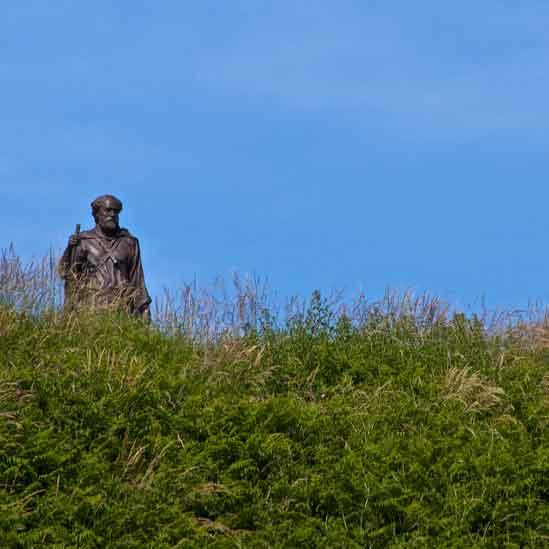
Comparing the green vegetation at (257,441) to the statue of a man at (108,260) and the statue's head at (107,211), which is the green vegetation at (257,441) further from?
the statue's head at (107,211)

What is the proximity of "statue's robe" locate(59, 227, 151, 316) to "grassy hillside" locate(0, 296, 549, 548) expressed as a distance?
2319 mm

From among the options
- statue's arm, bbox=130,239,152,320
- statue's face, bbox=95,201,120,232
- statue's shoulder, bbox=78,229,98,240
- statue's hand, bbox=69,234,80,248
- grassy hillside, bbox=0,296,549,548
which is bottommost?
grassy hillside, bbox=0,296,549,548

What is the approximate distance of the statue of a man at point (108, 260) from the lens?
57.3 feet

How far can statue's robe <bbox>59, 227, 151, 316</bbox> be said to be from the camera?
17.4 m

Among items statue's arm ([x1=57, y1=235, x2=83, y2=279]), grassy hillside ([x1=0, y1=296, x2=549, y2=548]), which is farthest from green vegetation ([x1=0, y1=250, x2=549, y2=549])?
statue's arm ([x1=57, y1=235, x2=83, y2=279])

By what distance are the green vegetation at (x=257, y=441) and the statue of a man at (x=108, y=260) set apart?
2.36m

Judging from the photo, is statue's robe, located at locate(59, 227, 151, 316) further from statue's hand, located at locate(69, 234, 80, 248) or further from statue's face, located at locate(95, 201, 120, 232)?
statue's face, located at locate(95, 201, 120, 232)

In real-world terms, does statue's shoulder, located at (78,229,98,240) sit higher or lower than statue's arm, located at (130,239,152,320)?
higher

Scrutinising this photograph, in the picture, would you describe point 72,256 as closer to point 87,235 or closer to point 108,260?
point 87,235

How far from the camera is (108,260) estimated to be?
18.0 m

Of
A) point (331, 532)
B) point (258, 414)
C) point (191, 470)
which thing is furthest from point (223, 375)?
point (331, 532)

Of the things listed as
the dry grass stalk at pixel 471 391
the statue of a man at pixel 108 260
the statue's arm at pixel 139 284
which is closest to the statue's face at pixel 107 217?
the statue of a man at pixel 108 260

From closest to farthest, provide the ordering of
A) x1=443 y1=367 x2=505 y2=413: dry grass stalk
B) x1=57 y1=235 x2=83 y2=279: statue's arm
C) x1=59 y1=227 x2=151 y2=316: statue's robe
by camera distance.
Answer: x1=443 y1=367 x2=505 y2=413: dry grass stalk
x1=59 y1=227 x2=151 y2=316: statue's robe
x1=57 y1=235 x2=83 y2=279: statue's arm

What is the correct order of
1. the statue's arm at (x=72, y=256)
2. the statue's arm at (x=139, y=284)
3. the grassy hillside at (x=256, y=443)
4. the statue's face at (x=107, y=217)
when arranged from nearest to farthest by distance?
1. the grassy hillside at (x=256, y=443)
2. the statue's arm at (x=139, y=284)
3. the statue's arm at (x=72, y=256)
4. the statue's face at (x=107, y=217)
